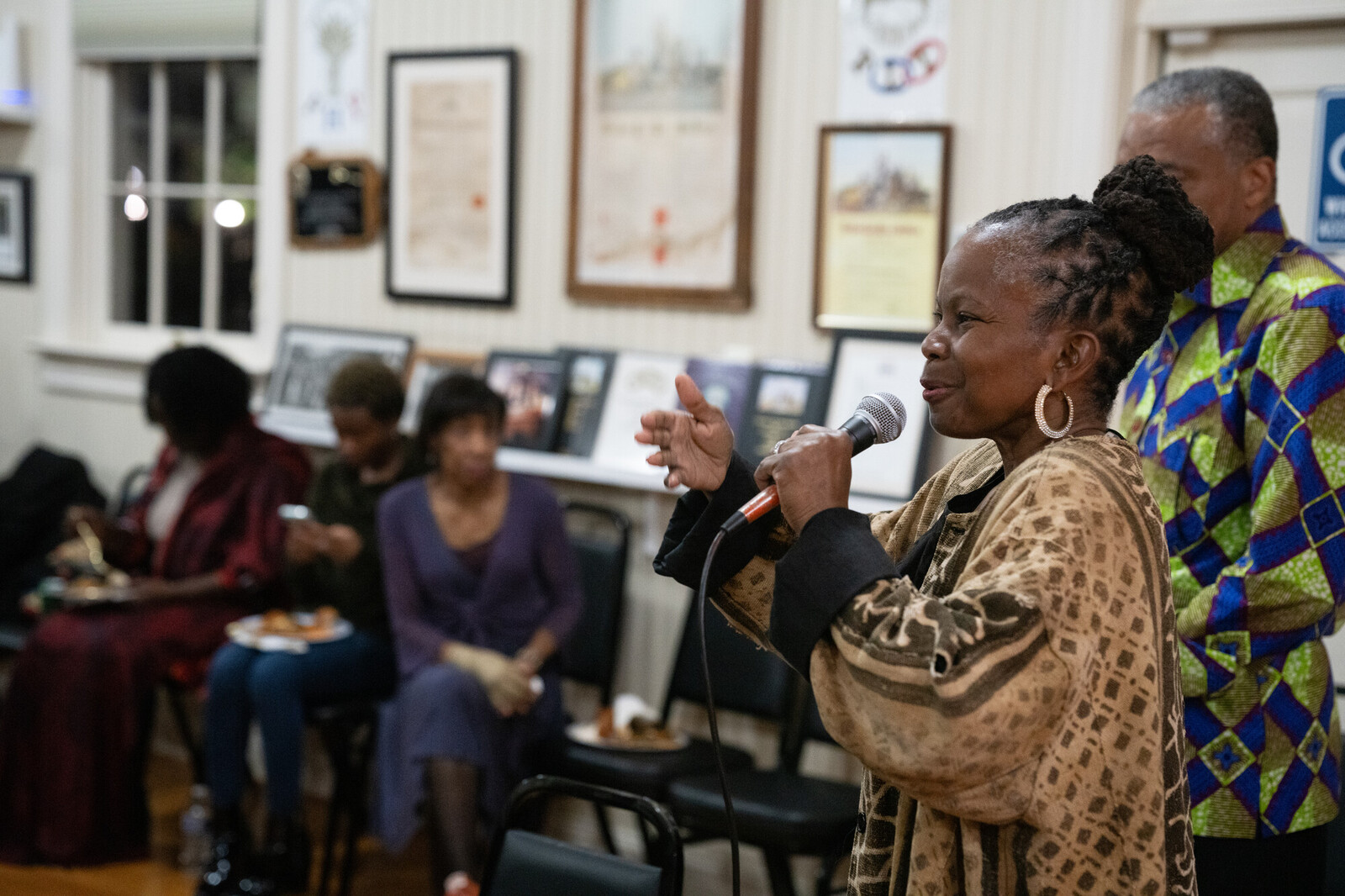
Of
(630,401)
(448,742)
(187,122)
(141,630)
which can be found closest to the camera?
(448,742)

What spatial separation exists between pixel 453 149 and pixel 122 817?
213cm

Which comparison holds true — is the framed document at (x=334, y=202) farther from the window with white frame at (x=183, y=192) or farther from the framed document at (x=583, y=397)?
the framed document at (x=583, y=397)

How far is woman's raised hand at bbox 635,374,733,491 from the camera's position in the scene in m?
1.41

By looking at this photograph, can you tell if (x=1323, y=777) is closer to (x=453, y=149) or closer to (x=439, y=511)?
(x=439, y=511)

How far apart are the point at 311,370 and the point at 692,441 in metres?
3.08

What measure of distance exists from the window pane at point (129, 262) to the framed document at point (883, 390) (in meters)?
2.81

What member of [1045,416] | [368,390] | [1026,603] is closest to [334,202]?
[368,390]

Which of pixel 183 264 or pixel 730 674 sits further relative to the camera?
pixel 183 264

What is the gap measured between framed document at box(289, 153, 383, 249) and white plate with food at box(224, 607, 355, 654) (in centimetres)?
119

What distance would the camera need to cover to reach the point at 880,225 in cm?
333

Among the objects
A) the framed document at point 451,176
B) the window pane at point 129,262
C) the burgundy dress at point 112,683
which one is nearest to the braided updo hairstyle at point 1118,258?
the framed document at point 451,176

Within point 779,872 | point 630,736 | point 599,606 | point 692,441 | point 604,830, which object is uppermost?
point 692,441

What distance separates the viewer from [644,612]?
3760 mm

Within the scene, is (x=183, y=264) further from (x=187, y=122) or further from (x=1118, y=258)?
(x=1118, y=258)
